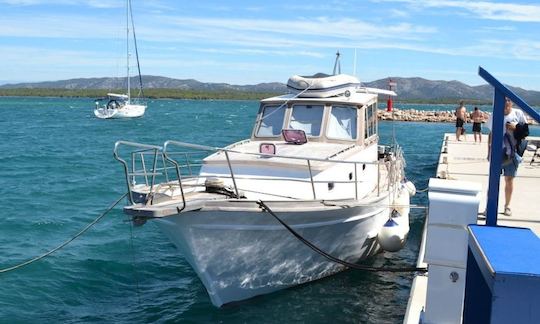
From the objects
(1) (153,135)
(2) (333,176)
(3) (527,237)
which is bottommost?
(1) (153,135)

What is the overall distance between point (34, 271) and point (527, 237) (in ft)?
32.0

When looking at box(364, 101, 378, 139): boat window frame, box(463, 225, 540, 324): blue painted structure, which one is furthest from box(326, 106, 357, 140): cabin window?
box(463, 225, 540, 324): blue painted structure

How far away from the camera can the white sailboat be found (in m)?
7.94

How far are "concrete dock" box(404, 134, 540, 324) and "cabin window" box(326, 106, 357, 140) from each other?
231 cm

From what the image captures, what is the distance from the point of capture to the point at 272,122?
11.6 meters

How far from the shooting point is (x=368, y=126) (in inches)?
466

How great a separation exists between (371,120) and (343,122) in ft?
4.17

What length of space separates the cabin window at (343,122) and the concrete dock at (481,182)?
2.31 m

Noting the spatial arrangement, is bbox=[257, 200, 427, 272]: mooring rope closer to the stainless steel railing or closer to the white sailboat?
the white sailboat

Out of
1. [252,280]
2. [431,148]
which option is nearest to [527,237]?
[252,280]

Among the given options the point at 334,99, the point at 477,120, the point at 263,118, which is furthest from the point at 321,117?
the point at 477,120

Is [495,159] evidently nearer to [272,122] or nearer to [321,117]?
[321,117]

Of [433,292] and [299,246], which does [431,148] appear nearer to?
[299,246]

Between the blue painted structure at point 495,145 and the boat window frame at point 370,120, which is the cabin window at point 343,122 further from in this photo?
the blue painted structure at point 495,145
